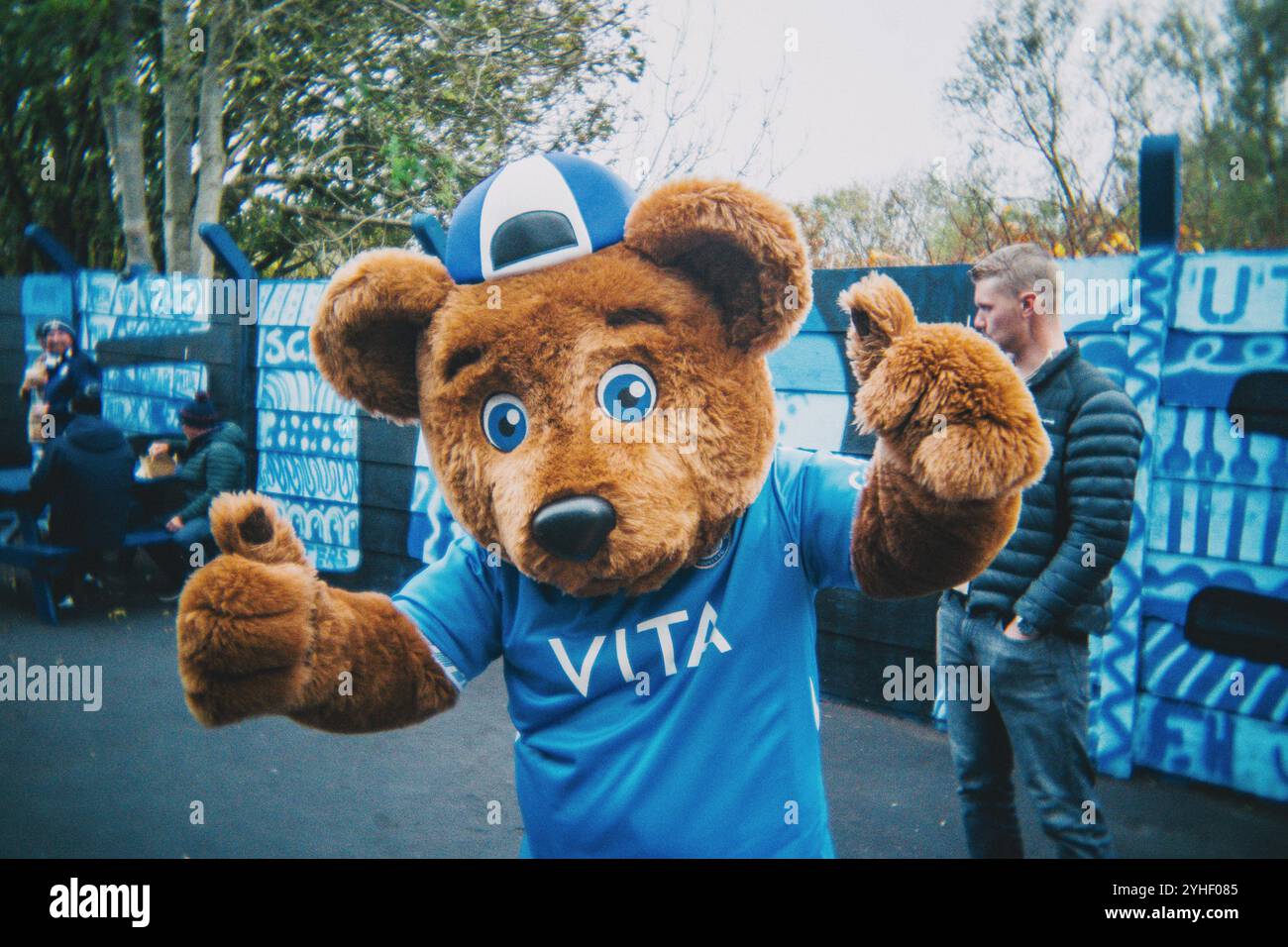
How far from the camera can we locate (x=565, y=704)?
1672 millimetres

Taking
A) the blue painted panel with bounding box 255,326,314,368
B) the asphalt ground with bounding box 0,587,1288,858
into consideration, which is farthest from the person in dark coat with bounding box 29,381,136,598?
the asphalt ground with bounding box 0,587,1288,858

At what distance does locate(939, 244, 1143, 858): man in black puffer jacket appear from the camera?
266cm

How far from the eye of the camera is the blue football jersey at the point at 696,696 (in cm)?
160

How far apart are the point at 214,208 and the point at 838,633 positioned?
865cm

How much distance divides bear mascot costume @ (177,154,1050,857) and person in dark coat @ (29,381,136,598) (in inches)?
219

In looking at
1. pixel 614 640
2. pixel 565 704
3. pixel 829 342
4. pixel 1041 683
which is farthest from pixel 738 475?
pixel 829 342

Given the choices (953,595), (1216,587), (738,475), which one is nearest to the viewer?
(738,475)

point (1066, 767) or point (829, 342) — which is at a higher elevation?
point (829, 342)

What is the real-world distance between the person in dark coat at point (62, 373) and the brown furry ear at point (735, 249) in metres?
7.55

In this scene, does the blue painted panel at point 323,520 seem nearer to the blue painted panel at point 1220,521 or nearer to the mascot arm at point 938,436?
the blue painted panel at point 1220,521

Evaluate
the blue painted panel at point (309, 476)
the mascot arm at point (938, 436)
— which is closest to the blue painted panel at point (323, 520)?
the blue painted panel at point (309, 476)

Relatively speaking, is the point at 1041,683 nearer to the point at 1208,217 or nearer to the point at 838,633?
the point at 838,633

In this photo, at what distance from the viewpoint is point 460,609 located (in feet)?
5.85

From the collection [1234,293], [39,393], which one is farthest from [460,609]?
[39,393]
